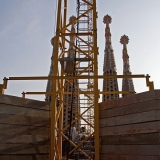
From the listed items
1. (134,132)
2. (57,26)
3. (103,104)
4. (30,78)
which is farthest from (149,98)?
(57,26)

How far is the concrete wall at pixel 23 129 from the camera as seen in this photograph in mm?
7336

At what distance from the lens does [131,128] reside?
7.66 m

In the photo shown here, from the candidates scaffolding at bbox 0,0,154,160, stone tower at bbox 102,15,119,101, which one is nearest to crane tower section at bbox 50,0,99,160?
scaffolding at bbox 0,0,154,160

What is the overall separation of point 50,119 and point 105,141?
2321 millimetres

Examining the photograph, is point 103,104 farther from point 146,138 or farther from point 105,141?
point 146,138

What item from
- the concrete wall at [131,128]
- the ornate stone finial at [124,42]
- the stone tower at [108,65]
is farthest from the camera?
the ornate stone finial at [124,42]

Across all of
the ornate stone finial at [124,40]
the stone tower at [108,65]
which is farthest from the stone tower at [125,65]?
the stone tower at [108,65]

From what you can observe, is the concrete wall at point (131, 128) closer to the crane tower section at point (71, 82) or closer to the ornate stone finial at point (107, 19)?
the crane tower section at point (71, 82)

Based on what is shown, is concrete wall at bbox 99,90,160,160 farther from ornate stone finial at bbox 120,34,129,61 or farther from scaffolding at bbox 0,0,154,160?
ornate stone finial at bbox 120,34,129,61

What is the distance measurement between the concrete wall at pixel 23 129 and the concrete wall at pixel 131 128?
91.1 inches

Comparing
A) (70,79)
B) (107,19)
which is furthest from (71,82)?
(107,19)

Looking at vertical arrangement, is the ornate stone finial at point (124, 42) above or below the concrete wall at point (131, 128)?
above

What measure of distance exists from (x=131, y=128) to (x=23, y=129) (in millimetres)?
3794

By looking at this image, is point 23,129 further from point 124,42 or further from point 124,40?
point 124,40
